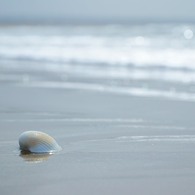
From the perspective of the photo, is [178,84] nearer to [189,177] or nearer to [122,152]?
[122,152]

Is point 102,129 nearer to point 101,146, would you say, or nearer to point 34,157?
point 101,146

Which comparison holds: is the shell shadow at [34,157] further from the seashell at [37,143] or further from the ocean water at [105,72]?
the ocean water at [105,72]

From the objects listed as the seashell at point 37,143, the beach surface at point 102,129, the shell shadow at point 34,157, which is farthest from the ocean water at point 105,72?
the shell shadow at point 34,157

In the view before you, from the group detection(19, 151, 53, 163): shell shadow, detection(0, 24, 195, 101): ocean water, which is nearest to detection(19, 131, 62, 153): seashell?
detection(19, 151, 53, 163): shell shadow

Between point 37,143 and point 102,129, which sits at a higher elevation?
point 102,129

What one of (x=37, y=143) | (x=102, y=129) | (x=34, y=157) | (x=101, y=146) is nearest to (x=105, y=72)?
(x=102, y=129)

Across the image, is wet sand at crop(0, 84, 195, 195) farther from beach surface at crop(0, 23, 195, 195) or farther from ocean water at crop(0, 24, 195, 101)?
ocean water at crop(0, 24, 195, 101)

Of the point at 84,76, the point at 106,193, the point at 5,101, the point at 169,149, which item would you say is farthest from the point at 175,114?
the point at 84,76
